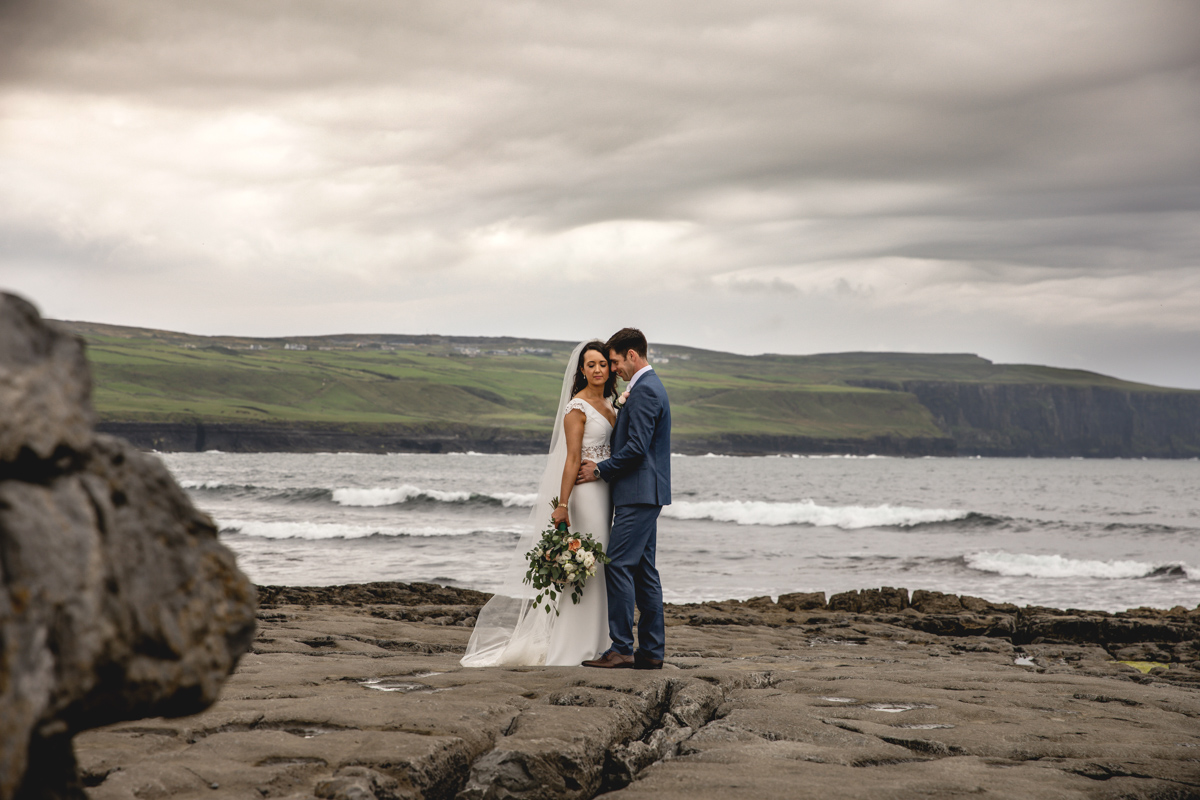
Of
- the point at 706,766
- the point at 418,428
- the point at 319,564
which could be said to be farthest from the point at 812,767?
the point at 418,428

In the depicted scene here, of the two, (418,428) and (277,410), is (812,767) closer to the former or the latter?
(418,428)

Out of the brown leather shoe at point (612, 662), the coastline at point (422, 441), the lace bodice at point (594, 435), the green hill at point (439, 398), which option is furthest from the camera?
the green hill at point (439, 398)

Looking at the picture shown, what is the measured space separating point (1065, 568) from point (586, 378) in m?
19.2

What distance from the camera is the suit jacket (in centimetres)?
638

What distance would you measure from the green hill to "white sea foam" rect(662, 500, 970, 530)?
8653 cm

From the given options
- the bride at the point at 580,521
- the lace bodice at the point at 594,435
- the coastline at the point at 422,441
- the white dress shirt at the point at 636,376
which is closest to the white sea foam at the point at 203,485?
the coastline at the point at 422,441

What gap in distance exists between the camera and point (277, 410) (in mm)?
129125

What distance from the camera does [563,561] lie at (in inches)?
254

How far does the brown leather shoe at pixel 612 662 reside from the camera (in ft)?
20.8

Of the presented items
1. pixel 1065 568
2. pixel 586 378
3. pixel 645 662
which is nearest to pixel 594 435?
pixel 586 378

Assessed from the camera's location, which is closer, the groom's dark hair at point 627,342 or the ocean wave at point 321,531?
the groom's dark hair at point 627,342

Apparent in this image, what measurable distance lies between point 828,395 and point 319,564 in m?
174

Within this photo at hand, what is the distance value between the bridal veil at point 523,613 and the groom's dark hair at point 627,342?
0.33 meters

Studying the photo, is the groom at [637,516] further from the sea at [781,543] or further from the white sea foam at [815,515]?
the white sea foam at [815,515]
